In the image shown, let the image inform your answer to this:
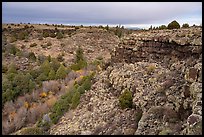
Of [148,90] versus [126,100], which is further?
[126,100]

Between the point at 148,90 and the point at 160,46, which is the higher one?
the point at 160,46

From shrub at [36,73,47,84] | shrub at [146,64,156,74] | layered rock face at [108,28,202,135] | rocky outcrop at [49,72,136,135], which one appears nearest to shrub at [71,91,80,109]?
rocky outcrop at [49,72,136,135]

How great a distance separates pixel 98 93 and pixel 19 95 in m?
8.22

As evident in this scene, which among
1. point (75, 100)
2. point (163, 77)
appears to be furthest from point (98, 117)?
point (163, 77)

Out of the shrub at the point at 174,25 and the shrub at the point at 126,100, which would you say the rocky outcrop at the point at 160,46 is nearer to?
the shrub at the point at 174,25

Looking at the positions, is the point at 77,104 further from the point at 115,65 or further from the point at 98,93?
the point at 115,65

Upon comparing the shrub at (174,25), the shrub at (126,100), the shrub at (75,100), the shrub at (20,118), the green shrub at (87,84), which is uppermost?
the shrub at (174,25)

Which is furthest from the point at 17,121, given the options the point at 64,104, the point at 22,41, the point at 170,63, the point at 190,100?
the point at 22,41

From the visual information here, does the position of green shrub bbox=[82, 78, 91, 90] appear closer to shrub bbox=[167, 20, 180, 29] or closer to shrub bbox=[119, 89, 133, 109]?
shrub bbox=[119, 89, 133, 109]

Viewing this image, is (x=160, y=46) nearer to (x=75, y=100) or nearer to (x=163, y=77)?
(x=163, y=77)

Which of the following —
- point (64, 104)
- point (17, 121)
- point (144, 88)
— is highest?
point (144, 88)

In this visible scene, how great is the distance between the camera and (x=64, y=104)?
19781 mm

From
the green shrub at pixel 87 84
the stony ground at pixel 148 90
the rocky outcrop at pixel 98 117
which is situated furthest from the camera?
the green shrub at pixel 87 84

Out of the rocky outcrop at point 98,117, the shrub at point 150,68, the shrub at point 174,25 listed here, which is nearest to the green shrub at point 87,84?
the rocky outcrop at point 98,117
